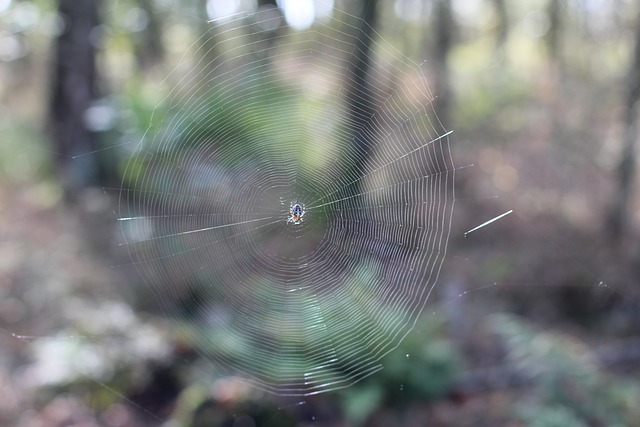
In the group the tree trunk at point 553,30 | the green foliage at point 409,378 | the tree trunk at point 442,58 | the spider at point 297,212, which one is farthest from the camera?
the tree trunk at point 553,30

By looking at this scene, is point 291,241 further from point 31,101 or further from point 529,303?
point 31,101

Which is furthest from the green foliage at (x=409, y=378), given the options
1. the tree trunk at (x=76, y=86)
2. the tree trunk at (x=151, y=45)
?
the tree trunk at (x=151, y=45)

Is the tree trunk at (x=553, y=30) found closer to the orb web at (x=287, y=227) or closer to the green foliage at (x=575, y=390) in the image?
the orb web at (x=287, y=227)

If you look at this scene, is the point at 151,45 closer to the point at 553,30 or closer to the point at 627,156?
the point at 553,30

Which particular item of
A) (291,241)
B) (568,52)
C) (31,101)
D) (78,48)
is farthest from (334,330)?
(31,101)

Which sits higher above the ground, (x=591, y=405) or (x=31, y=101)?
(x=31, y=101)

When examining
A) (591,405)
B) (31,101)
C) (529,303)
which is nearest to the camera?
(591,405)

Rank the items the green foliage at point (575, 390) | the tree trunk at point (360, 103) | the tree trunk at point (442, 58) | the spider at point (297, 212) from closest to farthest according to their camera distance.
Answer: the green foliage at point (575, 390)
the spider at point (297, 212)
the tree trunk at point (360, 103)
the tree trunk at point (442, 58)
